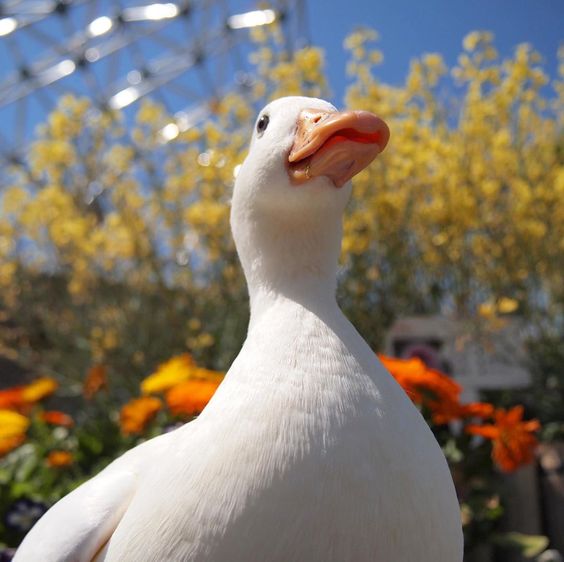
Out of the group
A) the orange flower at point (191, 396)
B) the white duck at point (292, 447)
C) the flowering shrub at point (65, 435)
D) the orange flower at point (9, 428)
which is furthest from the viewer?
the orange flower at point (9, 428)

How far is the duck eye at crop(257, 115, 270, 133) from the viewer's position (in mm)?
815

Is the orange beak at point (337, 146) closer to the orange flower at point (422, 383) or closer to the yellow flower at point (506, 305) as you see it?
the orange flower at point (422, 383)

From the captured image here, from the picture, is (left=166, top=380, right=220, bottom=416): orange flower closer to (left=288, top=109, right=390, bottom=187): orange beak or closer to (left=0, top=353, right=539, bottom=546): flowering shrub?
(left=0, top=353, right=539, bottom=546): flowering shrub

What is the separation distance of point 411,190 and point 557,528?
1.14 m

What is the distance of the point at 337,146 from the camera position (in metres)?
0.70

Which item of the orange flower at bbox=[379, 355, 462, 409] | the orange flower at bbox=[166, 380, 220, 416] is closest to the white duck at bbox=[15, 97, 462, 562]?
the orange flower at bbox=[166, 380, 220, 416]

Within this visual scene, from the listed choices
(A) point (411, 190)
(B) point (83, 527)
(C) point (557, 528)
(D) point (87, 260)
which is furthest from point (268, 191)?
(D) point (87, 260)

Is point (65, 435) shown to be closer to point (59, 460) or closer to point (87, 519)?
point (59, 460)

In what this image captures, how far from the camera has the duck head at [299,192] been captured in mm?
701

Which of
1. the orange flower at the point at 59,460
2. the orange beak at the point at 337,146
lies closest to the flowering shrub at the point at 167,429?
the orange flower at the point at 59,460

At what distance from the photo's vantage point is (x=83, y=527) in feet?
2.31

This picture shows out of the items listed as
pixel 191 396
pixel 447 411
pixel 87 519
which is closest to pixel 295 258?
pixel 87 519

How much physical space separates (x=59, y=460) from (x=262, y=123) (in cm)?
116

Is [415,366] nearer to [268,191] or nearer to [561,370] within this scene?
[268,191]
